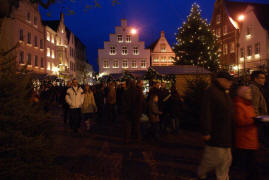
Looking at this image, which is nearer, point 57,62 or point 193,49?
point 193,49

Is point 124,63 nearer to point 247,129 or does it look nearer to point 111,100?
point 111,100

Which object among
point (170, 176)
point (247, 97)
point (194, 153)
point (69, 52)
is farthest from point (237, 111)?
point (69, 52)

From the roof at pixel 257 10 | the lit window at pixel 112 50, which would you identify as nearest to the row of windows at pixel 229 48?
the roof at pixel 257 10

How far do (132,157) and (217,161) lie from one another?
10.3 feet

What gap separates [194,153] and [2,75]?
505cm

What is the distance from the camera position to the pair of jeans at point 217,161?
4.20 m

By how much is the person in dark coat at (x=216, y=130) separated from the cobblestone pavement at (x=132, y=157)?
1222mm

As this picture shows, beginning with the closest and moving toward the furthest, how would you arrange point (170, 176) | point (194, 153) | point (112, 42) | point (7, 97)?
point (7, 97)
point (170, 176)
point (194, 153)
point (112, 42)

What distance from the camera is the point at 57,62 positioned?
53562 mm

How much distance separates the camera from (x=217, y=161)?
421 cm

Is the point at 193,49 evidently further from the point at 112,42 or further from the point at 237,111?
the point at 237,111

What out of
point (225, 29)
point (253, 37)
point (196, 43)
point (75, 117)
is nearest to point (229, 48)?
point (225, 29)

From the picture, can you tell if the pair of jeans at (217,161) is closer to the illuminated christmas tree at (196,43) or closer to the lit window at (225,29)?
the illuminated christmas tree at (196,43)

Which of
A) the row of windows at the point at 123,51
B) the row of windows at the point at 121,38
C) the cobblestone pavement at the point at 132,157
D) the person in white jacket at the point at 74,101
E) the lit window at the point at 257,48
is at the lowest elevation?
the cobblestone pavement at the point at 132,157
